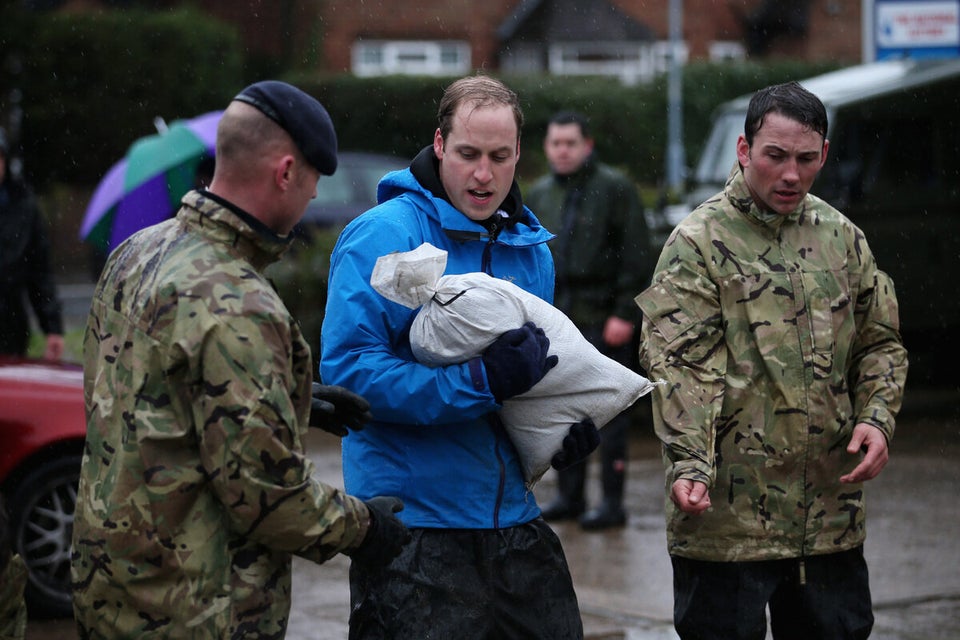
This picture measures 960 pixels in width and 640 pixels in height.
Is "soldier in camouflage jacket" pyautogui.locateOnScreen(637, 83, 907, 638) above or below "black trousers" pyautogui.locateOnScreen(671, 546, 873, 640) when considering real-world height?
above

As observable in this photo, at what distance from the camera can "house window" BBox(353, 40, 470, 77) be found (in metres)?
36.4

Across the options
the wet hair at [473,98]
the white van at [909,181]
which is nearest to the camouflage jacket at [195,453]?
the wet hair at [473,98]

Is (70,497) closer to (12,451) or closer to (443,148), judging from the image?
(12,451)

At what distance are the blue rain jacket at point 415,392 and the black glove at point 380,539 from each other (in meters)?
0.45

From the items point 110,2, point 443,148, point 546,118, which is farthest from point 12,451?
point 110,2

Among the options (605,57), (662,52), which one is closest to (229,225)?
(662,52)

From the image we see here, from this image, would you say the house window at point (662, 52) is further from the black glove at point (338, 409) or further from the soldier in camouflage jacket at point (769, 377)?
the black glove at point (338, 409)

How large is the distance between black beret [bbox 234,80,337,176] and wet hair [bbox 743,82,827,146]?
4.78 ft

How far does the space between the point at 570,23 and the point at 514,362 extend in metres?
35.5

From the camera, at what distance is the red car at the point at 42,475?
634 cm

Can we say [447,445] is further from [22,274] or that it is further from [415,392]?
[22,274]

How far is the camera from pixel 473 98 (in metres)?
3.78

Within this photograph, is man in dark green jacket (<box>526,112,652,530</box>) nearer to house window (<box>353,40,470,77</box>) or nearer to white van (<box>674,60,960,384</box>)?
white van (<box>674,60,960,384</box>)

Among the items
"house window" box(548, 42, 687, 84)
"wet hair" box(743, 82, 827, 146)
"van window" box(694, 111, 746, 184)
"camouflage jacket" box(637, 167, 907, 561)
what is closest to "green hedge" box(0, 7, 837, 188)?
"house window" box(548, 42, 687, 84)
